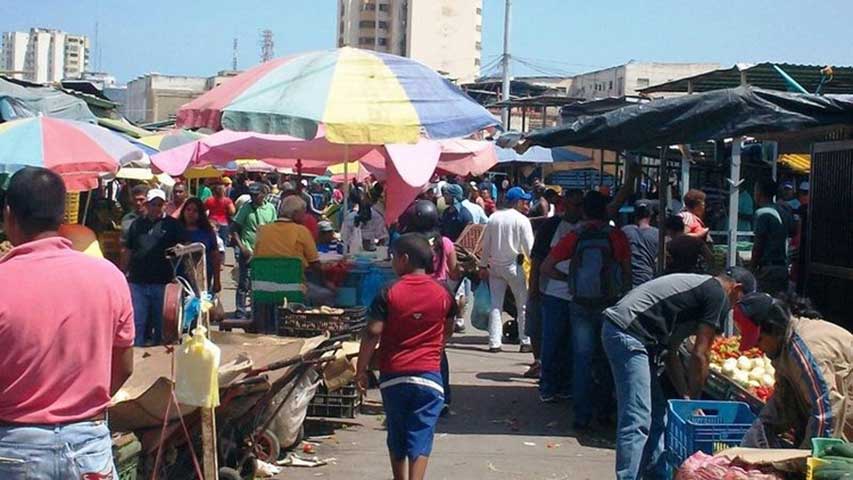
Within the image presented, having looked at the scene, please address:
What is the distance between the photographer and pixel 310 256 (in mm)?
10648

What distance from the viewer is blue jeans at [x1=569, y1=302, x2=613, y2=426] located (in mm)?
9297

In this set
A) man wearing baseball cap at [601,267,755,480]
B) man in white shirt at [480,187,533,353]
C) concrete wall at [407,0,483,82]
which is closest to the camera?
man wearing baseball cap at [601,267,755,480]

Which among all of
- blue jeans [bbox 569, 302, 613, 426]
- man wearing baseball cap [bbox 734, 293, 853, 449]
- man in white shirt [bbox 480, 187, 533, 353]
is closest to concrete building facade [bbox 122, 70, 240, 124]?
man in white shirt [bbox 480, 187, 533, 353]

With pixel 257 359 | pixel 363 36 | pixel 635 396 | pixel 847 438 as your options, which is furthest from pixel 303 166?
pixel 363 36

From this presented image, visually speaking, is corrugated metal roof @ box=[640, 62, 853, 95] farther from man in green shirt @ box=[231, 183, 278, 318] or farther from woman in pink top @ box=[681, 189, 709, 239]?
man in green shirt @ box=[231, 183, 278, 318]

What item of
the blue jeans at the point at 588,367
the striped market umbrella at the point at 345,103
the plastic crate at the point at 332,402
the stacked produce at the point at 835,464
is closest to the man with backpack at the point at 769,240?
the blue jeans at the point at 588,367

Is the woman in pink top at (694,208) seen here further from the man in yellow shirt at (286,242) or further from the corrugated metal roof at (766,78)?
the man in yellow shirt at (286,242)

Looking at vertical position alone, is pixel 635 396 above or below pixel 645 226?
below

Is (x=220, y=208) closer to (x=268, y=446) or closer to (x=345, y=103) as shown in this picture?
(x=345, y=103)

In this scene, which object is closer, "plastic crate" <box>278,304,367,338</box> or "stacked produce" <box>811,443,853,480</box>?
"stacked produce" <box>811,443,853,480</box>

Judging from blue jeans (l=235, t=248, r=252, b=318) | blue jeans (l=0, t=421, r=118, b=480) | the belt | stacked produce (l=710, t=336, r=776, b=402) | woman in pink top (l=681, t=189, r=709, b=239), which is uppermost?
woman in pink top (l=681, t=189, r=709, b=239)

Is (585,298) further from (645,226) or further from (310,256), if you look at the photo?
(310,256)

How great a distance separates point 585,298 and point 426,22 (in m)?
123

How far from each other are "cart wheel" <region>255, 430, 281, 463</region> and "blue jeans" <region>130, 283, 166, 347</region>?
8.57 ft
